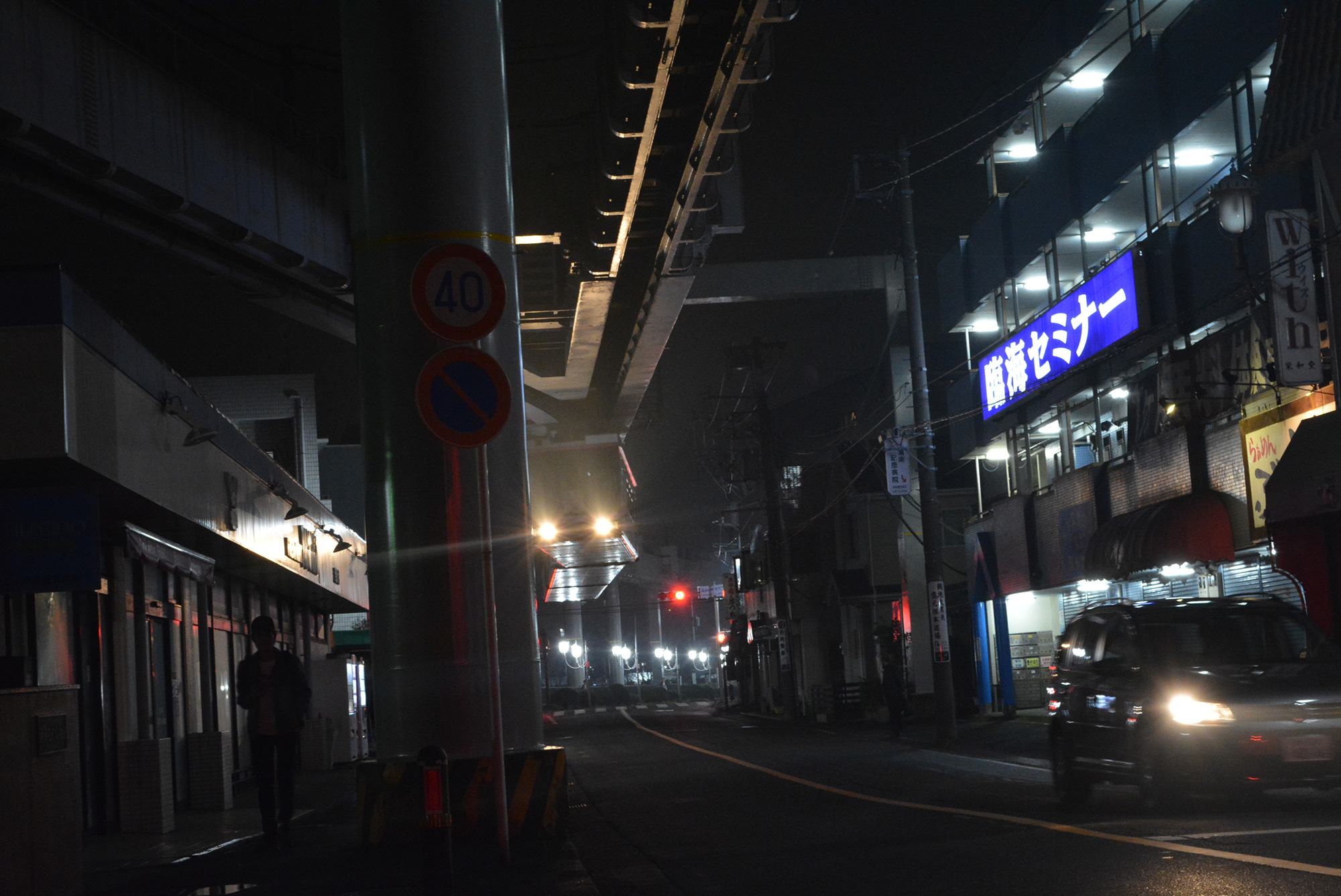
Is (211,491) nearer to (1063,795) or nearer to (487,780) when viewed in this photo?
(487,780)

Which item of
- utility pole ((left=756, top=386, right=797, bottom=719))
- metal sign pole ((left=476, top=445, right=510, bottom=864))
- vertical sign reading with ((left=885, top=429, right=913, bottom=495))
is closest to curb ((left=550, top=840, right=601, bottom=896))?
metal sign pole ((left=476, top=445, right=510, bottom=864))

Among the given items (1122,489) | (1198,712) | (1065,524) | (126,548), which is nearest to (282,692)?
(126,548)

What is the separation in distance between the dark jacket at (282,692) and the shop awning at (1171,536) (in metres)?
15.4

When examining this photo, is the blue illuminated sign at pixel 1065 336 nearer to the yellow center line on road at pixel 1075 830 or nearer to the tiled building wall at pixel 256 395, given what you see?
the yellow center line on road at pixel 1075 830

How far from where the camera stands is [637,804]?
14688 millimetres

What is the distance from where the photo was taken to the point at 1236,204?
2058 centimetres

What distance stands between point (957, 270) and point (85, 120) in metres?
24.9

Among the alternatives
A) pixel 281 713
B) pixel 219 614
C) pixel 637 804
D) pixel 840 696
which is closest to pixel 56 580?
pixel 281 713

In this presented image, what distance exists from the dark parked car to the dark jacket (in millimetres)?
6910

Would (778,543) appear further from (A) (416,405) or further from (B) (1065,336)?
(A) (416,405)

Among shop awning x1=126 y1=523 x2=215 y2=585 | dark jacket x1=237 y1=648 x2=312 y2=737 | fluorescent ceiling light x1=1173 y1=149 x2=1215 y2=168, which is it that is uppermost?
fluorescent ceiling light x1=1173 y1=149 x2=1215 y2=168

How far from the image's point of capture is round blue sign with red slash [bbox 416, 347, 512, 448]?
8242 mm

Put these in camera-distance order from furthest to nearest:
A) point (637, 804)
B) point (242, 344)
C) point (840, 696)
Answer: point (840, 696) < point (242, 344) < point (637, 804)

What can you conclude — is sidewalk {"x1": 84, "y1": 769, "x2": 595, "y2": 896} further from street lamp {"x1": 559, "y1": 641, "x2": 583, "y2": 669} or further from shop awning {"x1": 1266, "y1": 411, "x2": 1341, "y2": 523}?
street lamp {"x1": 559, "y1": 641, "x2": 583, "y2": 669}
